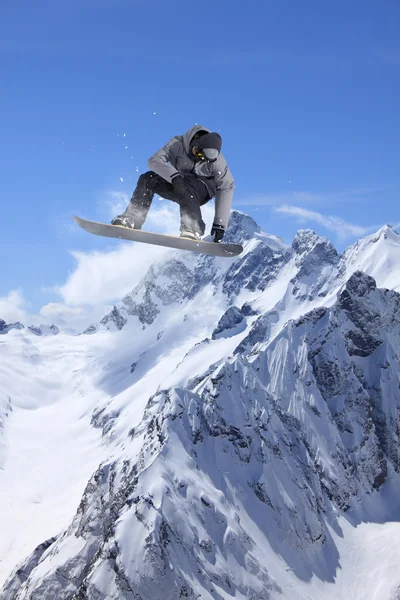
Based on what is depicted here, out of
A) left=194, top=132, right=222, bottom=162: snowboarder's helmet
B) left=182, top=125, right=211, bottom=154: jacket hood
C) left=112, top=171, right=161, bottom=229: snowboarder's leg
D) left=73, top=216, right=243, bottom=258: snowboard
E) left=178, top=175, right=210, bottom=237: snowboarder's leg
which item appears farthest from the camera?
left=112, top=171, right=161, bottom=229: snowboarder's leg

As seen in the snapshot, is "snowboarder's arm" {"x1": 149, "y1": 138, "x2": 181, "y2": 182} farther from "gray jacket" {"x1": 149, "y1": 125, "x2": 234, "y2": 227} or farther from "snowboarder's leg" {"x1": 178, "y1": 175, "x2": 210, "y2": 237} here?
"snowboarder's leg" {"x1": 178, "y1": 175, "x2": 210, "y2": 237}

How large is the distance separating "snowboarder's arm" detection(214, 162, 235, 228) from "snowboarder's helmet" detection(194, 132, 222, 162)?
4.95 ft

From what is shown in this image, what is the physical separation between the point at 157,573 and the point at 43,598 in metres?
26.0

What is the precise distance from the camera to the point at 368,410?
636 feet

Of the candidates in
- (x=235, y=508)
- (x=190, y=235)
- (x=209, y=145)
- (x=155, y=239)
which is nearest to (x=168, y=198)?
(x=155, y=239)

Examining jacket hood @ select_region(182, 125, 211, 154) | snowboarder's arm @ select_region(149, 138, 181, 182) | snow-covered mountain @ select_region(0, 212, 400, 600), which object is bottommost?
jacket hood @ select_region(182, 125, 211, 154)

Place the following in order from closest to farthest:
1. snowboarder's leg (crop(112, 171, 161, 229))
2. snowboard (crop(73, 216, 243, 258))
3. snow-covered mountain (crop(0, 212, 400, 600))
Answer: snowboard (crop(73, 216, 243, 258)), snowboarder's leg (crop(112, 171, 161, 229)), snow-covered mountain (crop(0, 212, 400, 600))

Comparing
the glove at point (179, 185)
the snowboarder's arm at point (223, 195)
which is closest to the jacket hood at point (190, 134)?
the glove at point (179, 185)

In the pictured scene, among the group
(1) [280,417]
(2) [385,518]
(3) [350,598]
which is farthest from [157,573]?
(2) [385,518]

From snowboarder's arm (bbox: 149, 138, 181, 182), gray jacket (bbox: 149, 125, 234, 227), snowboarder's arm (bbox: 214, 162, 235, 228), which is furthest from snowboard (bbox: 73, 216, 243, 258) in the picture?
snowboarder's arm (bbox: 149, 138, 181, 182)

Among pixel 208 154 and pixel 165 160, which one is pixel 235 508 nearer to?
pixel 165 160

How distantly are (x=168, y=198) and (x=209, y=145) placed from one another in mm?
3102

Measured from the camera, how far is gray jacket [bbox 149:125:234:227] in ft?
49.3

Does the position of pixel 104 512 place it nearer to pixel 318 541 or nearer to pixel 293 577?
pixel 293 577
